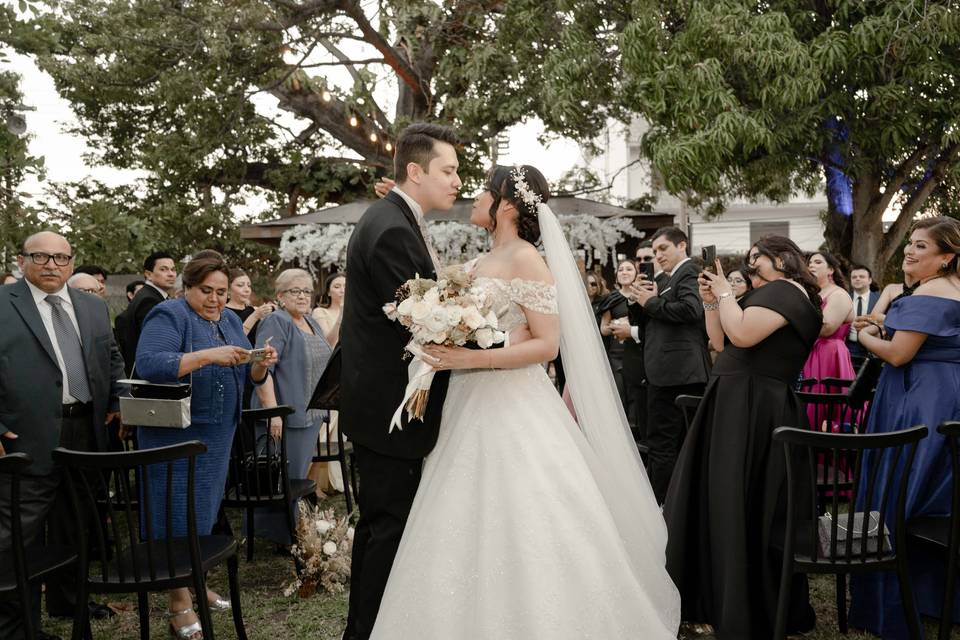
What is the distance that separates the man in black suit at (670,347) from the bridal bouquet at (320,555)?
241cm

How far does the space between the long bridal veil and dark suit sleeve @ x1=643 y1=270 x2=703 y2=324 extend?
1.93 meters

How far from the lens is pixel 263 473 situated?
183 inches

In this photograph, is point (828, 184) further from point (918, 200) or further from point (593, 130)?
point (593, 130)

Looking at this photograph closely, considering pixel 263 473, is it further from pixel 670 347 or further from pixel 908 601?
pixel 908 601

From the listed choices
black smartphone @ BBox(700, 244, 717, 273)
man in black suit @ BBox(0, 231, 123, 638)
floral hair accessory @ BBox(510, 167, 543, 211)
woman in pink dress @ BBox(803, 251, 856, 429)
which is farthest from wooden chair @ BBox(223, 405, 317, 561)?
woman in pink dress @ BBox(803, 251, 856, 429)

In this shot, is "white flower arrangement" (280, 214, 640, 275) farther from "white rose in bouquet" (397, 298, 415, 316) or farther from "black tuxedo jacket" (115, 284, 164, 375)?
"white rose in bouquet" (397, 298, 415, 316)

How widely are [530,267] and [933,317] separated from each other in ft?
6.30

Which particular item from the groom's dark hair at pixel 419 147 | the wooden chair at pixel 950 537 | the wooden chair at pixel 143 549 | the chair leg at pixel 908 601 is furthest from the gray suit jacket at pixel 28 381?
the wooden chair at pixel 950 537

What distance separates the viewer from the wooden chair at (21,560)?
2.99 meters

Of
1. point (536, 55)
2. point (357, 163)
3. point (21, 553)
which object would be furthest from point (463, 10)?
point (21, 553)

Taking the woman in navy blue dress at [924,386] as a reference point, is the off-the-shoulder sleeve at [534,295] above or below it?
above

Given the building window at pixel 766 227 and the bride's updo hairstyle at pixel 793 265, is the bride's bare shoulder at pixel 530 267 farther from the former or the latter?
the building window at pixel 766 227

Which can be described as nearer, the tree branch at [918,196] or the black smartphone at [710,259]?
the black smartphone at [710,259]

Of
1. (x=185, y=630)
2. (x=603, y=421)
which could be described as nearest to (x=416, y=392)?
(x=603, y=421)
